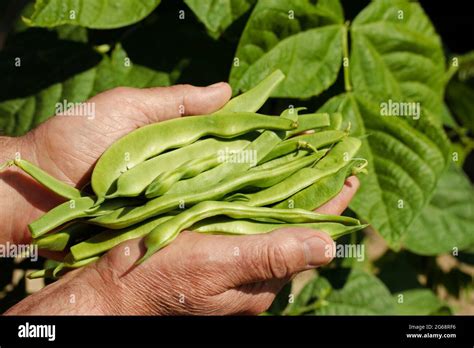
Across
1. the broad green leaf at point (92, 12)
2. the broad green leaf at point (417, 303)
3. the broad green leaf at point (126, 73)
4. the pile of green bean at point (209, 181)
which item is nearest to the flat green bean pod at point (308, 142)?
the pile of green bean at point (209, 181)

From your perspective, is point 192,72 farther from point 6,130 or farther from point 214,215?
point 6,130

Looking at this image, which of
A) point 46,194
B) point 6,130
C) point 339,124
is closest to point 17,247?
point 46,194

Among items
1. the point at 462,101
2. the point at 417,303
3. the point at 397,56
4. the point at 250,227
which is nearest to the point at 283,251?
the point at 250,227

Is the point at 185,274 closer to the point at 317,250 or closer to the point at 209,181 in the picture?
the point at 209,181

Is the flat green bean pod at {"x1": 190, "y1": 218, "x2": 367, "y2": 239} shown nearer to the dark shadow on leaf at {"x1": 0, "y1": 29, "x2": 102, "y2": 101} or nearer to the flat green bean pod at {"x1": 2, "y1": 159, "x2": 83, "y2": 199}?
the flat green bean pod at {"x1": 2, "y1": 159, "x2": 83, "y2": 199}

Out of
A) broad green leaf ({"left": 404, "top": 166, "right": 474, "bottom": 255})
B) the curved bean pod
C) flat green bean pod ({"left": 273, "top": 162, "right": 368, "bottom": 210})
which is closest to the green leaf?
the curved bean pod

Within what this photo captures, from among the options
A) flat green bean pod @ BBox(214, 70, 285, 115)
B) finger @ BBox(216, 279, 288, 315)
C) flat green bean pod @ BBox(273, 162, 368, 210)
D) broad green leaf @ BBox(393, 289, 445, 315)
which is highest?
flat green bean pod @ BBox(214, 70, 285, 115)

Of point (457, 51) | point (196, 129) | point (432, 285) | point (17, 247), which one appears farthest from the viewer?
point (457, 51)

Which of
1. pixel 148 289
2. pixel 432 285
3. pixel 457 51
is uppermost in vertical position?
pixel 457 51
